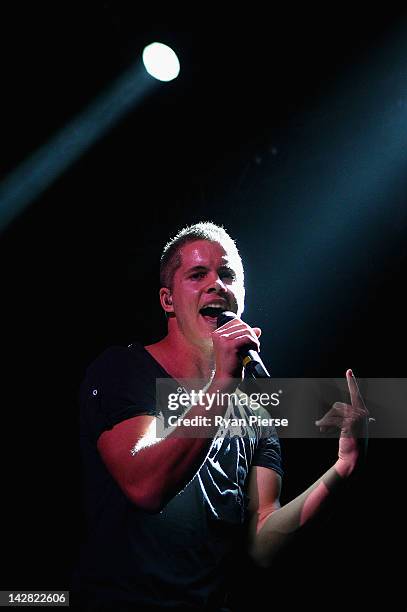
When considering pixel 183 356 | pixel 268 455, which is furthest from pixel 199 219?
pixel 268 455

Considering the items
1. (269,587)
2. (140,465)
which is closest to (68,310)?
(140,465)

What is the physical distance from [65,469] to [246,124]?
2195mm

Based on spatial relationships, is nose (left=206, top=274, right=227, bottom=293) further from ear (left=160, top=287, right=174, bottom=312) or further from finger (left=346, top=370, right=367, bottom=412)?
finger (left=346, top=370, right=367, bottom=412)

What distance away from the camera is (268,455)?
204cm

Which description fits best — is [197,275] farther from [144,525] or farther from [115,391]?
[144,525]

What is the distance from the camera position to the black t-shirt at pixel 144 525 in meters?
1.47

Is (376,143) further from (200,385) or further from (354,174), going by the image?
(200,385)

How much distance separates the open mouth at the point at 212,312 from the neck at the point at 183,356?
106 millimetres

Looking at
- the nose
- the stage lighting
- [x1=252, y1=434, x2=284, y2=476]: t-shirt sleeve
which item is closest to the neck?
the nose

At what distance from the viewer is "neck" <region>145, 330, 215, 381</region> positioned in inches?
74.5

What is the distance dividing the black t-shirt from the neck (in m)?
0.11

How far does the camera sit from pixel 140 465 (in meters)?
1.30

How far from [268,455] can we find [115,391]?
2.64 feet

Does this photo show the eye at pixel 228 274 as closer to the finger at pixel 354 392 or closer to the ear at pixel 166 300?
the ear at pixel 166 300
